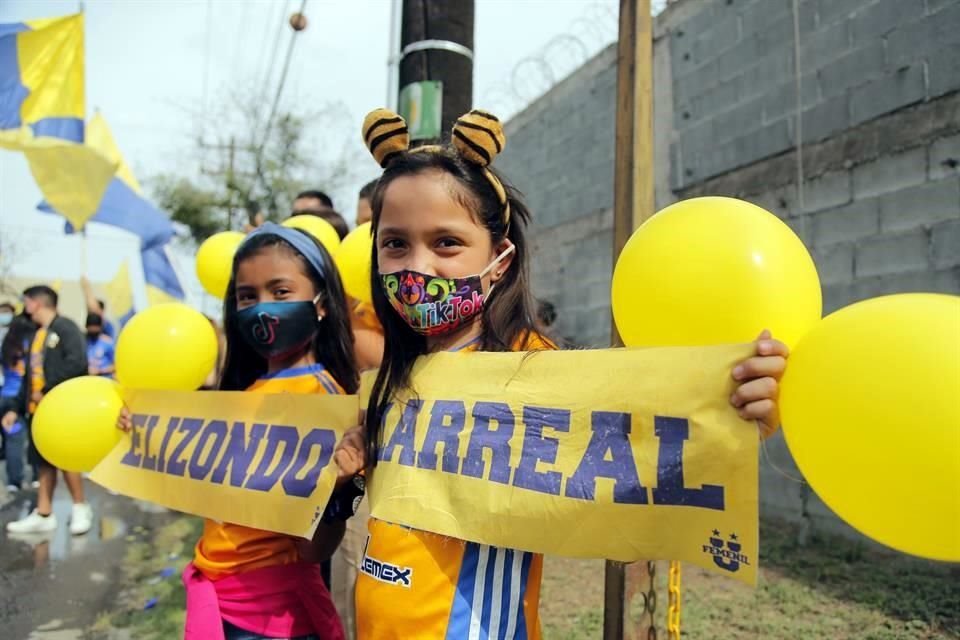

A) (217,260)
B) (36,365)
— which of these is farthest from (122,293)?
(217,260)

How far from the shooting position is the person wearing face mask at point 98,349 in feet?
25.2

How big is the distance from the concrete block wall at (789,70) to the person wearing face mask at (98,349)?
20.8 ft

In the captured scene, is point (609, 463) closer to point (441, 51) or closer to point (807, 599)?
point (441, 51)

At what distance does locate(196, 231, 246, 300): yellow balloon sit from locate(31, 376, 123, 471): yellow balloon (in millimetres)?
683

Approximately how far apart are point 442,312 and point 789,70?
4.21 m

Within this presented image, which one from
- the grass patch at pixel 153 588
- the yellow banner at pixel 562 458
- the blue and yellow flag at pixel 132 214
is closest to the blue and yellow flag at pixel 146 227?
the blue and yellow flag at pixel 132 214

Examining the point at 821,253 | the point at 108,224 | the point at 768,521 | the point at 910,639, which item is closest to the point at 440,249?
the point at 910,639

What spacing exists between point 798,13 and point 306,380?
14.0 feet

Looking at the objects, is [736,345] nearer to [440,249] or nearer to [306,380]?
[440,249]

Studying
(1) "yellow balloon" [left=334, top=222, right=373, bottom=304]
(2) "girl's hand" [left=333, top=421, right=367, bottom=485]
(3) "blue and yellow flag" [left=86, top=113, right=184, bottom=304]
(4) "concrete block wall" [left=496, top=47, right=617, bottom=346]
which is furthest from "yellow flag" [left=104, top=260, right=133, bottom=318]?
(2) "girl's hand" [left=333, top=421, right=367, bottom=485]

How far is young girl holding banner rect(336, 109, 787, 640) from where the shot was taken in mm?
1380

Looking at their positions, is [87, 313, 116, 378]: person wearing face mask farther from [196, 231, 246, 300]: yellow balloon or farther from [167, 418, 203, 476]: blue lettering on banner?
[167, 418, 203, 476]: blue lettering on banner

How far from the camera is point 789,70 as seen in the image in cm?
471

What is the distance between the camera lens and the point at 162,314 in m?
2.52
